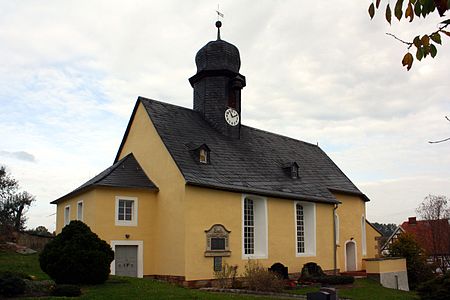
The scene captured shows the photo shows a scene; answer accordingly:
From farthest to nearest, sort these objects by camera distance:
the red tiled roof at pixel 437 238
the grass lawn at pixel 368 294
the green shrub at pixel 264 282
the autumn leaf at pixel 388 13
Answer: the red tiled roof at pixel 437 238
the grass lawn at pixel 368 294
the green shrub at pixel 264 282
the autumn leaf at pixel 388 13

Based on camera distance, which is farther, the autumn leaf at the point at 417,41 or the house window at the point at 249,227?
the house window at the point at 249,227

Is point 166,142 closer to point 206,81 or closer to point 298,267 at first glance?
point 206,81

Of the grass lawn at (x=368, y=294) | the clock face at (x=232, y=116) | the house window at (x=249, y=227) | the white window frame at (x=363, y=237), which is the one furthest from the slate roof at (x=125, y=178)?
the white window frame at (x=363, y=237)

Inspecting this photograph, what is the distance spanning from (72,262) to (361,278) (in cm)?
1971

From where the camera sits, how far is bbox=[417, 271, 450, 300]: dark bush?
16.3m

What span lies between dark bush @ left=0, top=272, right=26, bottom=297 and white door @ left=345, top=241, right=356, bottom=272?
2287 cm

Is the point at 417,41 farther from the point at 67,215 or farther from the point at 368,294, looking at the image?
the point at 67,215

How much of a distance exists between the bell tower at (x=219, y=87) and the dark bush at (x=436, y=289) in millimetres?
13846

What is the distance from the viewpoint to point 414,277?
3400 cm

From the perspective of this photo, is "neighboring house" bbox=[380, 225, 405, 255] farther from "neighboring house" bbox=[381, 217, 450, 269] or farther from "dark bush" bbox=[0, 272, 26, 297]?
"dark bush" bbox=[0, 272, 26, 297]

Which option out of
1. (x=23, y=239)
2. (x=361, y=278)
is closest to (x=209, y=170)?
(x=361, y=278)

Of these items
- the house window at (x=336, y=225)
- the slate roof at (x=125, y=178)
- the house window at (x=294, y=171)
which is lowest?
the house window at (x=336, y=225)

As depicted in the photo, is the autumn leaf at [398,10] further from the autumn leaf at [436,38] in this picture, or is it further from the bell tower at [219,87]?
the bell tower at [219,87]

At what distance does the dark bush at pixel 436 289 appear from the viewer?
642 inches
